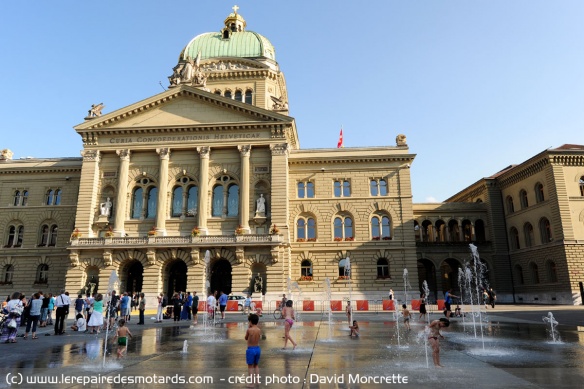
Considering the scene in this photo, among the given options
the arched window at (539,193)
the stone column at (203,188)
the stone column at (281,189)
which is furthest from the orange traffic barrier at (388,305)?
Answer: the arched window at (539,193)

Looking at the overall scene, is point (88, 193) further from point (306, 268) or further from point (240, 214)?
point (306, 268)

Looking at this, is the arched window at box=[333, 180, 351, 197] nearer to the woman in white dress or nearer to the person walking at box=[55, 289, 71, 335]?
the woman in white dress

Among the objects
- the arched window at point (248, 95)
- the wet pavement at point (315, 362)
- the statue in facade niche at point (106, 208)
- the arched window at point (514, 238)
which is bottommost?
the wet pavement at point (315, 362)

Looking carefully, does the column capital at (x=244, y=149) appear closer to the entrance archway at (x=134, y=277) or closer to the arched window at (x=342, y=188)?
the arched window at (x=342, y=188)

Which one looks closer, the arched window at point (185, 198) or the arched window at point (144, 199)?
the arched window at point (185, 198)

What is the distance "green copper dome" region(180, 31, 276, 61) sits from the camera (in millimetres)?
55997

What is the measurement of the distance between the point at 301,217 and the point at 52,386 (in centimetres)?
3681

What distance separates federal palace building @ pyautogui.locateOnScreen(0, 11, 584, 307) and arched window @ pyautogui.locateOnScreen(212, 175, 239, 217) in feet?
0.46

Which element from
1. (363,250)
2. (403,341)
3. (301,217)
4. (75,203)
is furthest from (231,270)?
(403,341)

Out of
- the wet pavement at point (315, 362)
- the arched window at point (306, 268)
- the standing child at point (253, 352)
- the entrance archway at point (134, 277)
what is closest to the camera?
the standing child at point (253, 352)

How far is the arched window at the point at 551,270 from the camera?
41.1 metres

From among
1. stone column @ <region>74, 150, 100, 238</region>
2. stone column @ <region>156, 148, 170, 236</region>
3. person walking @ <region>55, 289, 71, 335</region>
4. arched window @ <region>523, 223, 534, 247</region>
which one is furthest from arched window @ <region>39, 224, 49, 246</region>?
arched window @ <region>523, 223, 534, 247</region>

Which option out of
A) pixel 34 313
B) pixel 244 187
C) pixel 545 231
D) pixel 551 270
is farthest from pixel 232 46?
pixel 34 313

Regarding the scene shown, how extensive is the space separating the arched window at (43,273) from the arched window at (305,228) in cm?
2686
